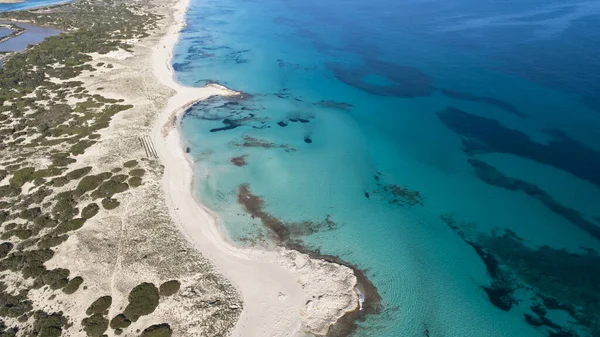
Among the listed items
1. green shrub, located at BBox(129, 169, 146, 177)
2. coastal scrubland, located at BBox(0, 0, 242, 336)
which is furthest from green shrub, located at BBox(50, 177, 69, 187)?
green shrub, located at BBox(129, 169, 146, 177)

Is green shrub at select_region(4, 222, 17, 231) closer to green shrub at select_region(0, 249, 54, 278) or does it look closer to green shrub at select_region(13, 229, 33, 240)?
green shrub at select_region(13, 229, 33, 240)

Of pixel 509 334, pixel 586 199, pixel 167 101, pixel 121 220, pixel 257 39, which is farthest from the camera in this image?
pixel 257 39

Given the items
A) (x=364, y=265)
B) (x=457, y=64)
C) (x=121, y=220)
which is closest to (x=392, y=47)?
(x=457, y=64)

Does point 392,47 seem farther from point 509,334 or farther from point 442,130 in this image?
point 509,334

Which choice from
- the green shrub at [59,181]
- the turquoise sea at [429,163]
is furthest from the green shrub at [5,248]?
the turquoise sea at [429,163]

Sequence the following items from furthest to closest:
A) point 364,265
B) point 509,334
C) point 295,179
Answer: point 295,179, point 364,265, point 509,334

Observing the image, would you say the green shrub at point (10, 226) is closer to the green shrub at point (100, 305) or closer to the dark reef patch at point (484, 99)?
the green shrub at point (100, 305)

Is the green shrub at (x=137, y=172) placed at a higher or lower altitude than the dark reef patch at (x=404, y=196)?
lower
